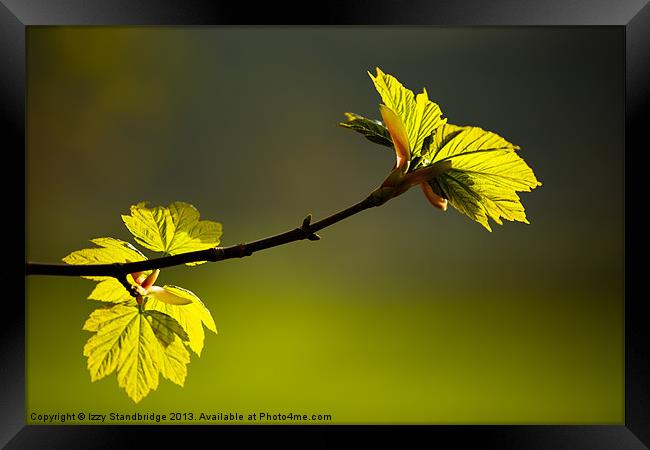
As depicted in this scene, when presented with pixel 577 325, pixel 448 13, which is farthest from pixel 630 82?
pixel 577 325

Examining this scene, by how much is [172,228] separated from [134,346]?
3.1 inches

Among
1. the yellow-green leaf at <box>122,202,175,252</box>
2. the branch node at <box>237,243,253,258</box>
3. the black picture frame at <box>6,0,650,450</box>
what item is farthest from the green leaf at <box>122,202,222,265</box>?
the black picture frame at <box>6,0,650,450</box>

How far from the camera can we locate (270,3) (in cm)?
65

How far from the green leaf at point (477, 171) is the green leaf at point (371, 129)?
0.03m

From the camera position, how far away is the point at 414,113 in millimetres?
318

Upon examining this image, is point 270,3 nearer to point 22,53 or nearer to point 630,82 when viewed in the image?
point 22,53

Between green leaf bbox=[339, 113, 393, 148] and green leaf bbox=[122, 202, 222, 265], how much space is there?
121 millimetres

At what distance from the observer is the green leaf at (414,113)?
0.32 meters

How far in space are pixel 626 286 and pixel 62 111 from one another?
75cm

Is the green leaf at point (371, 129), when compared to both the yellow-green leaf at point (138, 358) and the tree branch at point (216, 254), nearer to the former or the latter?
the tree branch at point (216, 254)

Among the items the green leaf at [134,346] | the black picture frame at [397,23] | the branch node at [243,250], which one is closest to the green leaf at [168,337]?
the green leaf at [134,346]

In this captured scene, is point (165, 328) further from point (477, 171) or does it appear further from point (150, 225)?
point (477, 171)

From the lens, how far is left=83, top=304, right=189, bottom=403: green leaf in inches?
14.5

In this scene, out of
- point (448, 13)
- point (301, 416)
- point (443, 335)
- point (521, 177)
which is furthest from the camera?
point (443, 335)
